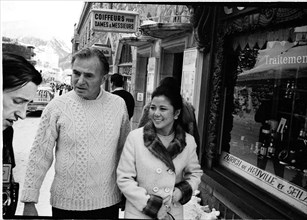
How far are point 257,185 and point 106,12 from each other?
1987mm

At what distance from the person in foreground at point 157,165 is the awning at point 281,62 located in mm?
1458

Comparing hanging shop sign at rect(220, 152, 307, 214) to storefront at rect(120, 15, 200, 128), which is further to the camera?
storefront at rect(120, 15, 200, 128)

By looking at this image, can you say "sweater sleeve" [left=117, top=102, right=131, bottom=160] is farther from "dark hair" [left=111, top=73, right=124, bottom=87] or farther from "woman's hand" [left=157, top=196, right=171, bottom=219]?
"dark hair" [left=111, top=73, right=124, bottom=87]

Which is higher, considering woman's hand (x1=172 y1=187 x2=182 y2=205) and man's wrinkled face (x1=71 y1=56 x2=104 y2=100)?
man's wrinkled face (x1=71 y1=56 x2=104 y2=100)

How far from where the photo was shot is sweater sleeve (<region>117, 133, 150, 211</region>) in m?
1.76

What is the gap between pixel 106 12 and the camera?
9.57ft

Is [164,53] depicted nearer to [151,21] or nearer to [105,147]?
[151,21]

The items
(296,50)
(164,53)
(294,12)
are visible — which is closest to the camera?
(294,12)

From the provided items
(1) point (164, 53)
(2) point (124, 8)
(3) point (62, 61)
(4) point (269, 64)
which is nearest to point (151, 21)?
(2) point (124, 8)

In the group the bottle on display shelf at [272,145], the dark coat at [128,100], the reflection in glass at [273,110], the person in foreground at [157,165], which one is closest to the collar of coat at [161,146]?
the person in foreground at [157,165]

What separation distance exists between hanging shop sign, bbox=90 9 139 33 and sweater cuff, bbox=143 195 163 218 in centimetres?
151

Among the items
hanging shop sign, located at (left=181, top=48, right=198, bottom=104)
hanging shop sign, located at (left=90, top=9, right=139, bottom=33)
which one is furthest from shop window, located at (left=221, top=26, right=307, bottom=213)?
hanging shop sign, located at (left=90, top=9, right=139, bottom=33)

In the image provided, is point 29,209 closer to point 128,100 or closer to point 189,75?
point 128,100

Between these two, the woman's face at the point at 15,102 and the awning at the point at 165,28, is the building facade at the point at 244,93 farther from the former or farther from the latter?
the woman's face at the point at 15,102
